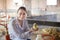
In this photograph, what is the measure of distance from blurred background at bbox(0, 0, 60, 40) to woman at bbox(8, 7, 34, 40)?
60 mm

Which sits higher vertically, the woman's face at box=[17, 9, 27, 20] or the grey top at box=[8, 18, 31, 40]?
the woman's face at box=[17, 9, 27, 20]

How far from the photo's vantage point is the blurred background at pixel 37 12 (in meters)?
1.83

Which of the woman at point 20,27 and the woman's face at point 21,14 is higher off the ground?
the woman's face at point 21,14

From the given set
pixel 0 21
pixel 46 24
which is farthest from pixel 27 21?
pixel 0 21

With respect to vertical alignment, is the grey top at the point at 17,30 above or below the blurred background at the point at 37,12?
below

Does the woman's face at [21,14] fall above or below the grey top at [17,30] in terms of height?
above

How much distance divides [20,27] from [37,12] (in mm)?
300

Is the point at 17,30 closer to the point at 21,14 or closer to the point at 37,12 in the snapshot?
the point at 21,14

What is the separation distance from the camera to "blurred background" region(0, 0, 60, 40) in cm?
183

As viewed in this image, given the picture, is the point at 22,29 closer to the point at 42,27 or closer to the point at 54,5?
the point at 42,27

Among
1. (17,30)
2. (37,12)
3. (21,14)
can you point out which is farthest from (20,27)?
(37,12)

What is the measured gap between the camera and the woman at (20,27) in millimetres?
1878

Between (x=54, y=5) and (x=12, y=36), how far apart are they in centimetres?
69

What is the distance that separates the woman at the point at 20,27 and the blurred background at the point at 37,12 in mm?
60
